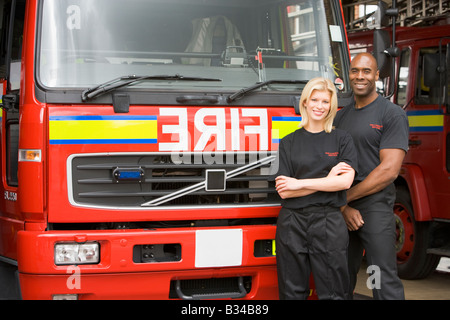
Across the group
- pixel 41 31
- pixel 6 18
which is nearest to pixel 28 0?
pixel 41 31

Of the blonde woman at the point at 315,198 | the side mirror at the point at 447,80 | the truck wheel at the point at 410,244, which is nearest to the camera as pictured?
the blonde woman at the point at 315,198

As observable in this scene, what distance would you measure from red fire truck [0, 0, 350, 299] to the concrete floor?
2.20 metres

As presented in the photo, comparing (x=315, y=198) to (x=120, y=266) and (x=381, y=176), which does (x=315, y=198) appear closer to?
(x=381, y=176)

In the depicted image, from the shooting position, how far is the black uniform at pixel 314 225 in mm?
4500

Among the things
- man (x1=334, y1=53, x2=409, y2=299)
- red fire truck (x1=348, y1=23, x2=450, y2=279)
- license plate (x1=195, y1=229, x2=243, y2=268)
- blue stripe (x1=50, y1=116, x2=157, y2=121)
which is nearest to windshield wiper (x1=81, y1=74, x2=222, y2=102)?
blue stripe (x1=50, y1=116, x2=157, y2=121)

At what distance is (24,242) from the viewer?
15.0 ft

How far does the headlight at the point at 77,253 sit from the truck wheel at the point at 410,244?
399 centimetres

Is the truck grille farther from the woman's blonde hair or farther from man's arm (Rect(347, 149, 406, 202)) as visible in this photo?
man's arm (Rect(347, 149, 406, 202))

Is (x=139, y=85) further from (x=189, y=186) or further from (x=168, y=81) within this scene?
(x=189, y=186)

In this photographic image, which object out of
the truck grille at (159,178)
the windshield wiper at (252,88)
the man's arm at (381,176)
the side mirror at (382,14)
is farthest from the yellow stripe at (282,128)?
the side mirror at (382,14)

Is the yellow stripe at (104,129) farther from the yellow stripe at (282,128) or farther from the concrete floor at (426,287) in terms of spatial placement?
the concrete floor at (426,287)

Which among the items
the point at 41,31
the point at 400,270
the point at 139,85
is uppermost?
the point at 41,31

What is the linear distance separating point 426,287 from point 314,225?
330cm
